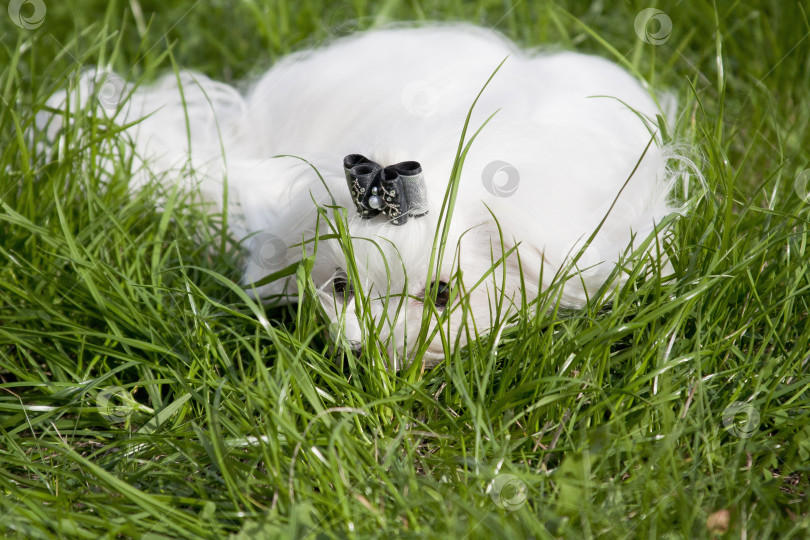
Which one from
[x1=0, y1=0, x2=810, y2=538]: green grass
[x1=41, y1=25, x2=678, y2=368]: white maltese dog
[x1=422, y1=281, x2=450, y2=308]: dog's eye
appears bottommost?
[x1=0, y1=0, x2=810, y2=538]: green grass

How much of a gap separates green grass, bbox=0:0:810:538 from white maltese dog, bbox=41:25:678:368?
0.08m

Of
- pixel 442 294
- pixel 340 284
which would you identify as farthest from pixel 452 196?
pixel 340 284

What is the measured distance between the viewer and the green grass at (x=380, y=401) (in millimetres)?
1006

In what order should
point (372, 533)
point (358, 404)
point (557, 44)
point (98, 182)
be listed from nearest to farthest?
point (372, 533) → point (358, 404) → point (98, 182) → point (557, 44)

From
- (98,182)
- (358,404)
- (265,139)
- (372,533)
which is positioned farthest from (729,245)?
(98,182)

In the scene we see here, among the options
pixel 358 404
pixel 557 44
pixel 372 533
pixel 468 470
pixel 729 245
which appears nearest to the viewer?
pixel 372 533

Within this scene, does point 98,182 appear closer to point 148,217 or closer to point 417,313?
point 148,217

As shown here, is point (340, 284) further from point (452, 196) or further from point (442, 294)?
point (452, 196)

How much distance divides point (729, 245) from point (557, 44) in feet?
3.58

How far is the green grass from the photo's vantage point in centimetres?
101

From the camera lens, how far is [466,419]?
3.86 ft

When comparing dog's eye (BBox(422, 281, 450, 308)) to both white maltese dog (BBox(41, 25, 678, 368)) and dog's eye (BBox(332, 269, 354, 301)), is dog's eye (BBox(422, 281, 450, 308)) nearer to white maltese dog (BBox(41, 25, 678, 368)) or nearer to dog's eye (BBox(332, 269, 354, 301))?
white maltese dog (BBox(41, 25, 678, 368))

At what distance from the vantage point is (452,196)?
118 cm

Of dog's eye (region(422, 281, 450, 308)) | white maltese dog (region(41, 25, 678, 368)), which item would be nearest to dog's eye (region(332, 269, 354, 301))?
white maltese dog (region(41, 25, 678, 368))
